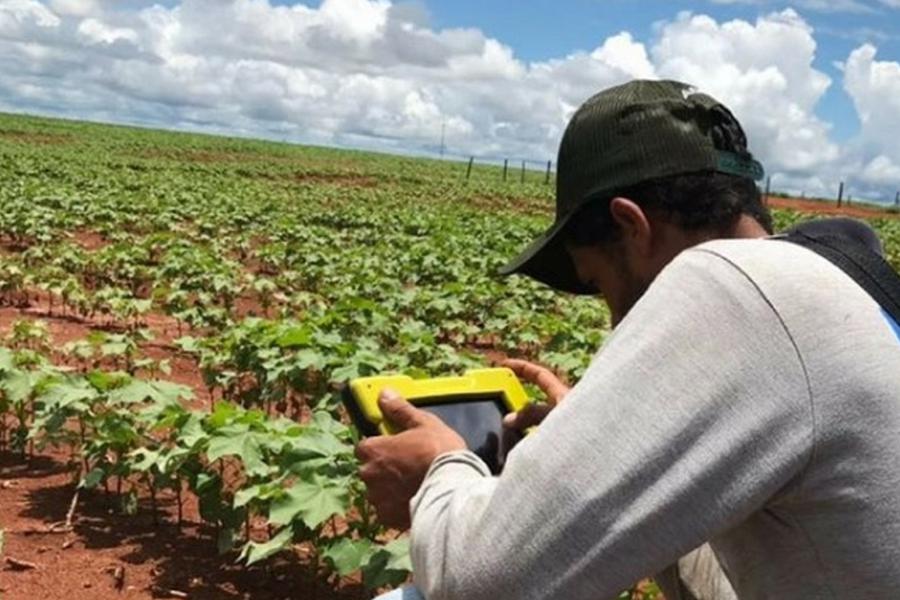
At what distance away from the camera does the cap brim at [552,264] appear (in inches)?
74.5

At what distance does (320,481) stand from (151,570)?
3.63 ft

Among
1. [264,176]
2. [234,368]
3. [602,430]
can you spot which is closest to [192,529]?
[234,368]

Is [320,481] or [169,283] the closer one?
[320,481]

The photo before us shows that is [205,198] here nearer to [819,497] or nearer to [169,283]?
[169,283]

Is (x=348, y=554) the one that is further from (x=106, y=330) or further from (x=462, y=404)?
(x=106, y=330)

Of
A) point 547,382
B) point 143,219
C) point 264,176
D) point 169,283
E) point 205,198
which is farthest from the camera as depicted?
point 264,176

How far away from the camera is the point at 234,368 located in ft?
23.6

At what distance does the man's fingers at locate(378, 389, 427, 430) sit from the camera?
5.90ft

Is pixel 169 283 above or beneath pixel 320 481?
beneath

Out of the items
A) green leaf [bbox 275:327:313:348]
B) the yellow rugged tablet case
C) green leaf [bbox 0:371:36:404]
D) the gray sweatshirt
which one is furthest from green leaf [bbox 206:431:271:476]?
the gray sweatshirt

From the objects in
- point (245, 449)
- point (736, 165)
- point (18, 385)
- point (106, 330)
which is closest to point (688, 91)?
point (736, 165)

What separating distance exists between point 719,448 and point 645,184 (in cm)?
52

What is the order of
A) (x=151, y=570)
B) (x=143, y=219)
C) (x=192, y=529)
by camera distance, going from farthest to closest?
(x=143, y=219) < (x=192, y=529) < (x=151, y=570)

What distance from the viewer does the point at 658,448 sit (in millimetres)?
1358
